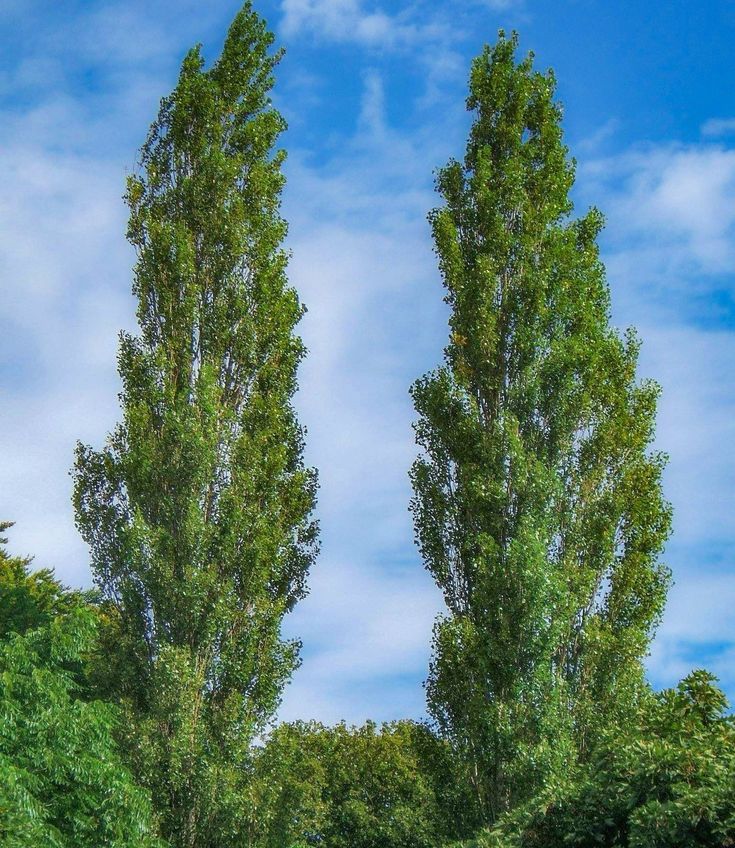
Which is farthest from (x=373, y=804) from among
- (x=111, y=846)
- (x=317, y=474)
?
(x=111, y=846)

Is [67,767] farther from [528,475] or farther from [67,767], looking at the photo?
[528,475]

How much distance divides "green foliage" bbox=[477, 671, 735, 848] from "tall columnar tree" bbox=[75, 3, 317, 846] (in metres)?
5.77

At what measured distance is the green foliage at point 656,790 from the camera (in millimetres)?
7980

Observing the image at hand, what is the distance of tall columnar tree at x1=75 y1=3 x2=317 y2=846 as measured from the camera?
14258 mm

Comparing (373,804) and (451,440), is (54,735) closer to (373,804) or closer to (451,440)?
(451,440)

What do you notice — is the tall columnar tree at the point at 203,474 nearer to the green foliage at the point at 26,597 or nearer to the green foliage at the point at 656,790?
the green foliage at the point at 26,597

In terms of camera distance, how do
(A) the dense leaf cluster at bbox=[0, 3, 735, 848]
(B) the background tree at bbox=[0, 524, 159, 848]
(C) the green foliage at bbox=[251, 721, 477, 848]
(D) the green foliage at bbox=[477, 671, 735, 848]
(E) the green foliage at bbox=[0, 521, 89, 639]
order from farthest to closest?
(C) the green foliage at bbox=[251, 721, 477, 848] → (E) the green foliage at bbox=[0, 521, 89, 639] → (A) the dense leaf cluster at bbox=[0, 3, 735, 848] → (B) the background tree at bbox=[0, 524, 159, 848] → (D) the green foliage at bbox=[477, 671, 735, 848]

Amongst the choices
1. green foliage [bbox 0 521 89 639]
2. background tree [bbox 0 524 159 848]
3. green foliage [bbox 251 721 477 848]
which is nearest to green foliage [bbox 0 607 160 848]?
background tree [bbox 0 524 159 848]

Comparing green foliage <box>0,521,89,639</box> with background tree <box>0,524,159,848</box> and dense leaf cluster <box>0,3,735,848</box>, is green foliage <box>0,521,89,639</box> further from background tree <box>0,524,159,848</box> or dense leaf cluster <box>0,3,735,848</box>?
background tree <box>0,524,159,848</box>

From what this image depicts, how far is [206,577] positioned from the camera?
15.0m

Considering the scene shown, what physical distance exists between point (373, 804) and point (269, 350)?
54.3 ft

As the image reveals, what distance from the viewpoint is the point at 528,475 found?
50.1ft

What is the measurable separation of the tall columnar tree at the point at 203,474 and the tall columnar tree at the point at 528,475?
2464mm

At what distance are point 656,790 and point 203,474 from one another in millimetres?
8859
